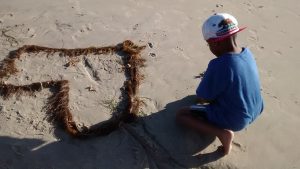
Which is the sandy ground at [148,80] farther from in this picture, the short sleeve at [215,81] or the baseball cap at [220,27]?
the baseball cap at [220,27]

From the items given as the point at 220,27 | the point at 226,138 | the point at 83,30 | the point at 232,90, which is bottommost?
the point at 226,138

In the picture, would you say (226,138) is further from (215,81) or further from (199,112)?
(215,81)

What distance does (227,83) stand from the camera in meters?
3.50

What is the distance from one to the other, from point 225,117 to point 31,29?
2632mm

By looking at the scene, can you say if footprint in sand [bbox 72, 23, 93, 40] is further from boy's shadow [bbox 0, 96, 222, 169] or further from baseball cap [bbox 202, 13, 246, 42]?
baseball cap [bbox 202, 13, 246, 42]

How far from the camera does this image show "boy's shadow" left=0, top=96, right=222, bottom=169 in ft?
12.1

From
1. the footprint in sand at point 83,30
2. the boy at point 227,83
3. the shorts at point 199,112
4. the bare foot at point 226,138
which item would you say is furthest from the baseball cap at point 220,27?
the footprint in sand at point 83,30

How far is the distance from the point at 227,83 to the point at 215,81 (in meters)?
0.12

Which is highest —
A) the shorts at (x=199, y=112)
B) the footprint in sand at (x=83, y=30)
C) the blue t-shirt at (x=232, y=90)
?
the blue t-shirt at (x=232, y=90)

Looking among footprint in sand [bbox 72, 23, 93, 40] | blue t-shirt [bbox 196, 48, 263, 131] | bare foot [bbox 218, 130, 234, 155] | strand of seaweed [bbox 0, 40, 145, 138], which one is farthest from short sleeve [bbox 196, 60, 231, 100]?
footprint in sand [bbox 72, 23, 93, 40]

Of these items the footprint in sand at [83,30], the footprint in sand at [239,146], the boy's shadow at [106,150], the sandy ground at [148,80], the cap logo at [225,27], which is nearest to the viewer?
the cap logo at [225,27]

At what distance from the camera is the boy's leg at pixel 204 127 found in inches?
148

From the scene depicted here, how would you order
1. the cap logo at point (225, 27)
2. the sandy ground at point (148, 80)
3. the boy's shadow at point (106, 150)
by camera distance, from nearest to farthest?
1. the cap logo at point (225, 27)
2. the boy's shadow at point (106, 150)
3. the sandy ground at point (148, 80)

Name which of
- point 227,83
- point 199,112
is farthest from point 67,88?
point 227,83
